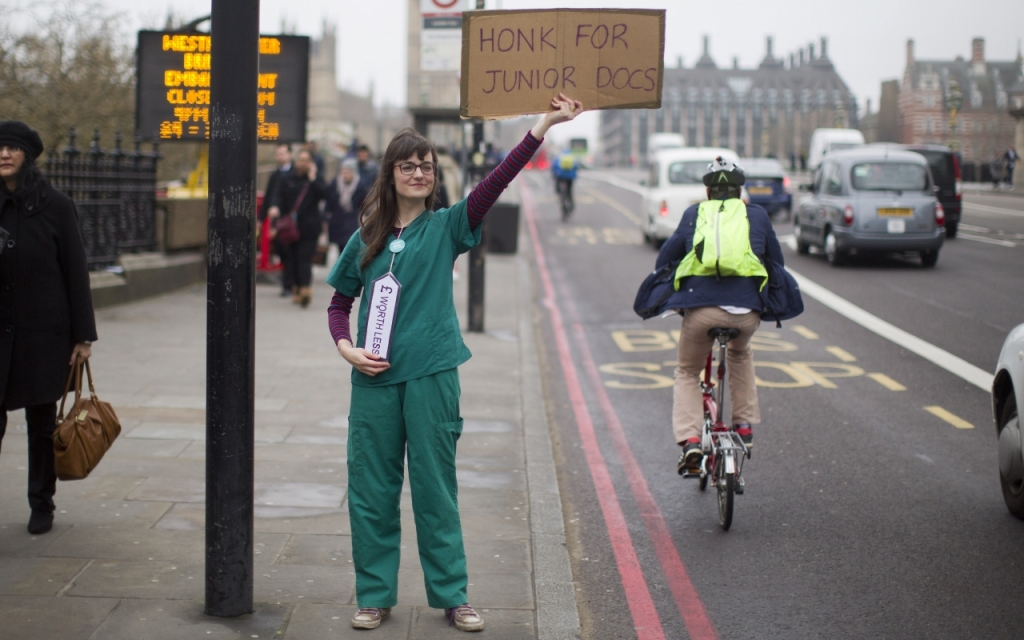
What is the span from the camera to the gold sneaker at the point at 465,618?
417cm

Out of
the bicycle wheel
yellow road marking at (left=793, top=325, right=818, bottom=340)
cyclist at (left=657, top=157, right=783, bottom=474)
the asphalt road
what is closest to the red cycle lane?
→ the asphalt road

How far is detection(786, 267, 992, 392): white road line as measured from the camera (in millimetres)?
10008

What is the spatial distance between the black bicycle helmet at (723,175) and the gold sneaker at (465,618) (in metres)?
2.67

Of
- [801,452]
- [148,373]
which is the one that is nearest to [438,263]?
[801,452]

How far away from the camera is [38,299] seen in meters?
5.09

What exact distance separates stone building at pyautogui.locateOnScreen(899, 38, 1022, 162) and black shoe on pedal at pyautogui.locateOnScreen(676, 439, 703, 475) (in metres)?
40.5

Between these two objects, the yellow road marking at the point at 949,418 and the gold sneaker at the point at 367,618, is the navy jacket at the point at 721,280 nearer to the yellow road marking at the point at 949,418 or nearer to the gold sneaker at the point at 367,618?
the gold sneaker at the point at 367,618

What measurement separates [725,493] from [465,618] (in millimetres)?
1936

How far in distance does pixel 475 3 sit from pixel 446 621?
27.3 feet

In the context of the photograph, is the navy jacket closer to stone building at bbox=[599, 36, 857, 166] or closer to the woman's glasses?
the woman's glasses

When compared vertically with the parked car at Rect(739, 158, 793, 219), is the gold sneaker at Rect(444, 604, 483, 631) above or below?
below

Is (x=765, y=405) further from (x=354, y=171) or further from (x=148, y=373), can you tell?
(x=354, y=171)

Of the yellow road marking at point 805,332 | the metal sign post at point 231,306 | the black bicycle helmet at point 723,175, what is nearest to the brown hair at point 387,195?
the metal sign post at point 231,306

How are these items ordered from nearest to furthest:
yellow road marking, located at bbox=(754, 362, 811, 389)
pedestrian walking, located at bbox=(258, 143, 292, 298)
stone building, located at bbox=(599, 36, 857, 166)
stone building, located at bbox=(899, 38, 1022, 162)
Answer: yellow road marking, located at bbox=(754, 362, 811, 389), pedestrian walking, located at bbox=(258, 143, 292, 298), stone building, located at bbox=(899, 38, 1022, 162), stone building, located at bbox=(599, 36, 857, 166)
